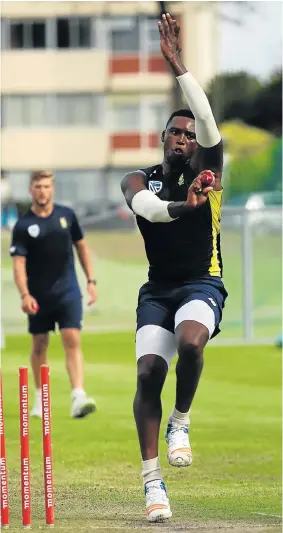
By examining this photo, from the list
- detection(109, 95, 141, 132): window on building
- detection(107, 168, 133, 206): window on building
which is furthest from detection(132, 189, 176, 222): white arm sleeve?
detection(109, 95, 141, 132): window on building

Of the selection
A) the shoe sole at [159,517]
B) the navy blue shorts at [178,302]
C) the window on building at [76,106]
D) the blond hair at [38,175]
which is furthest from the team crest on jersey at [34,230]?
the window on building at [76,106]

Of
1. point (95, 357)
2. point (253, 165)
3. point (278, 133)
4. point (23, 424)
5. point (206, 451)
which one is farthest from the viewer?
point (278, 133)

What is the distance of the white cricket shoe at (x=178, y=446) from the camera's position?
7.72 metres

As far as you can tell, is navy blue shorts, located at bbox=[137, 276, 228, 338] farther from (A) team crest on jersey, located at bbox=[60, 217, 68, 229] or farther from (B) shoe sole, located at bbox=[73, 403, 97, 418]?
(B) shoe sole, located at bbox=[73, 403, 97, 418]

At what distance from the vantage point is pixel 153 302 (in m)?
7.89

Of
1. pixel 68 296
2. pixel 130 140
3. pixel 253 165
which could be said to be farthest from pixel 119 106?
pixel 68 296

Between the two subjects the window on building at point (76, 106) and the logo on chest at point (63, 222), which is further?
the window on building at point (76, 106)

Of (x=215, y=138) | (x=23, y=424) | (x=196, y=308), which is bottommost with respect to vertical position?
(x=23, y=424)

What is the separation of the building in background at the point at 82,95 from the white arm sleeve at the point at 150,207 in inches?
2248

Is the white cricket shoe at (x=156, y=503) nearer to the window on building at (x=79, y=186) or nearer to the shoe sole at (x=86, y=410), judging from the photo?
the shoe sole at (x=86, y=410)

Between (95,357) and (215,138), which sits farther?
Result: (95,357)

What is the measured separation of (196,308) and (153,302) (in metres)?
0.31

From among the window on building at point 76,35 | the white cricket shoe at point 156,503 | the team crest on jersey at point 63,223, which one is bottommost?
the white cricket shoe at point 156,503

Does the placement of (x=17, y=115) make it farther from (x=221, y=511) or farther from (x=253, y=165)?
(x=221, y=511)
